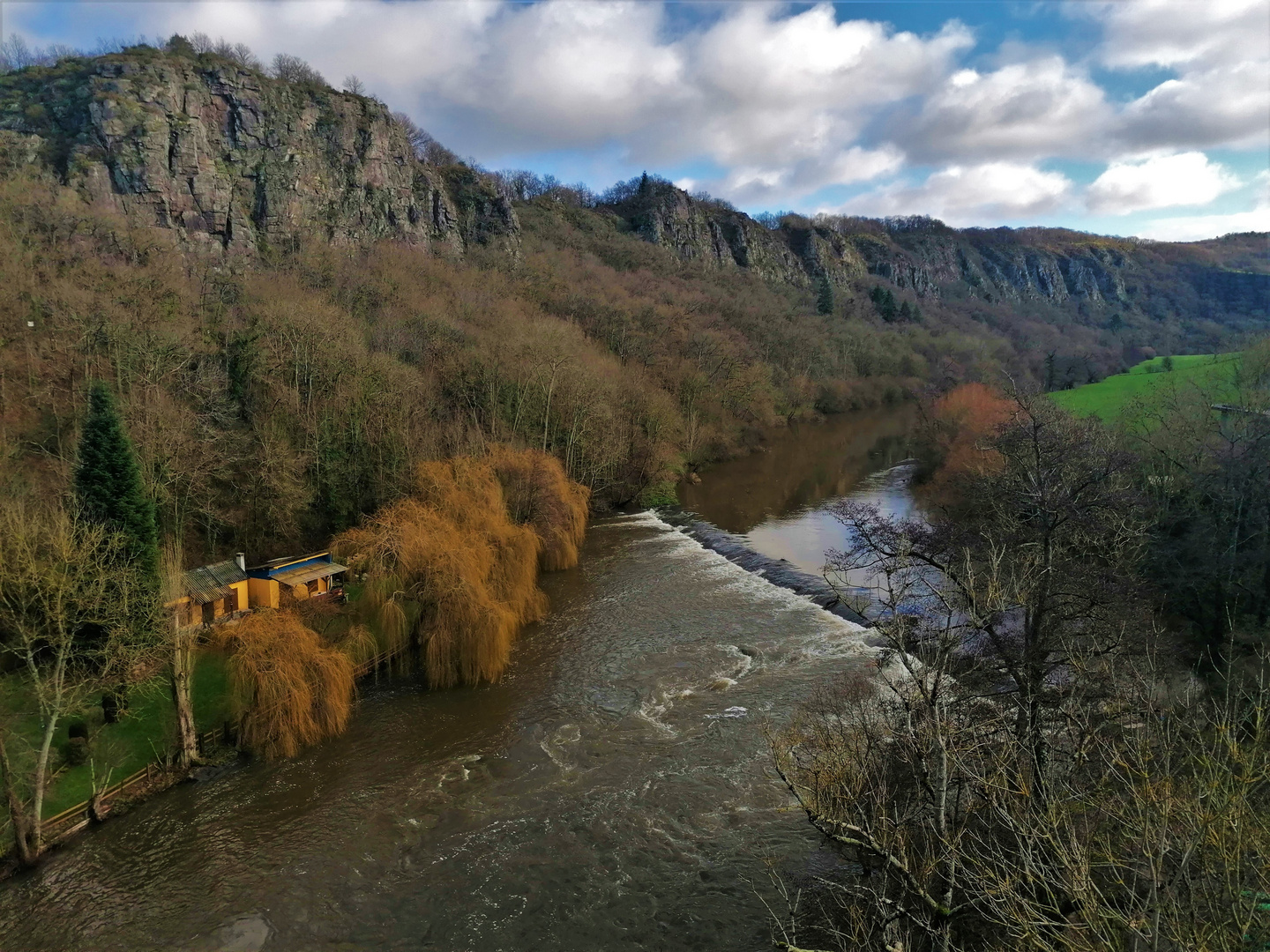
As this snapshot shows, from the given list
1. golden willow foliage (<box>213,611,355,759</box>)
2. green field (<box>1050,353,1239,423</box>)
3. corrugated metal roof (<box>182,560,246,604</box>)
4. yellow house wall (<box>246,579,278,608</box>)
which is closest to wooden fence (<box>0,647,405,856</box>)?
golden willow foliage (<box>213,611,355,759</box>)

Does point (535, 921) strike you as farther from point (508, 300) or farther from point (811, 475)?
point (508, 300)

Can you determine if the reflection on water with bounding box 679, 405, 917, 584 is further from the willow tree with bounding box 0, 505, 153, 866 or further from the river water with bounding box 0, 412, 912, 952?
the willow tree with bounding box 0, 505, 153, 866

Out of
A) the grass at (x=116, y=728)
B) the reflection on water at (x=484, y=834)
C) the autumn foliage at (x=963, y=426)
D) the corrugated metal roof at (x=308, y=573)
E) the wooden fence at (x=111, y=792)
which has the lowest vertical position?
the reflection on water at (x=484, y=834)

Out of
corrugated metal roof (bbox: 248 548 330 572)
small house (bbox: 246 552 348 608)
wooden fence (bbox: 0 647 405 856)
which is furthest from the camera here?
corrugated metal roof (bbox: 248 548 330 572)

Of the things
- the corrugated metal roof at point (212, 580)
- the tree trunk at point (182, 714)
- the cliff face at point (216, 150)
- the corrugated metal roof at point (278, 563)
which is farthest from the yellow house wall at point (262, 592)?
the cliff face at point (216, 150)

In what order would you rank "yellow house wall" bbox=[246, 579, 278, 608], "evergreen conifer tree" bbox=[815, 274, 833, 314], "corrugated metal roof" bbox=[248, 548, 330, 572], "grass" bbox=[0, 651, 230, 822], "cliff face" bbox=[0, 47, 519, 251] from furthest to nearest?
"evergreen conifer tree" bbox=[815, 274, 833, 314] → "cliff face" bbox=[0, 47, 519, 251] → "corrugated metal roof" bbox=[248, 548, 330, 572] → "yellow house wall" bbox=[246, 579, 278, 608] → "grass" bbox=[0, 651, 230, 822]

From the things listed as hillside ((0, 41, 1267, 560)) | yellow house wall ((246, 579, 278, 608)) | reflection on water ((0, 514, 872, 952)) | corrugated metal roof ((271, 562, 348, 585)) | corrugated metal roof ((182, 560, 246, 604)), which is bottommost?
reflection on water ((0, 514, 872, 952))

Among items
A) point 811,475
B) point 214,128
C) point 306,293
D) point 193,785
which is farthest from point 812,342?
point 193,785

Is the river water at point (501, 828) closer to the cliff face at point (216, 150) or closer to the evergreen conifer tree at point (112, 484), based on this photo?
the evergreen conifer tree at point (112, 484)
